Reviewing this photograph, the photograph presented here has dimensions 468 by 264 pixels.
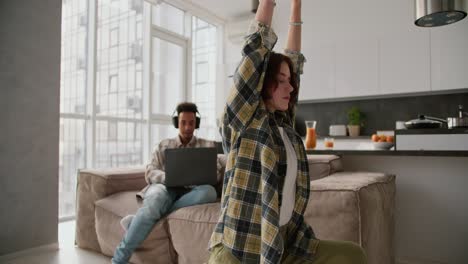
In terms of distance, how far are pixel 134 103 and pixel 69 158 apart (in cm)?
106

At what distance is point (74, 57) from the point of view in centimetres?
394

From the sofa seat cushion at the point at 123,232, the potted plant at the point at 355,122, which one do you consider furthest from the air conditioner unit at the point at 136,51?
the potted plant at the point at 355,122

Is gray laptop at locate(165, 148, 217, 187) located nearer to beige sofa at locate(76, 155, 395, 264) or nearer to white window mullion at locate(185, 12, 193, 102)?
beige sofa at locate(76, 155, 395, 264)

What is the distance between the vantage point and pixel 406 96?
15.3 feet

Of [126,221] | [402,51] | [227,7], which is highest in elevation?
[227,7]

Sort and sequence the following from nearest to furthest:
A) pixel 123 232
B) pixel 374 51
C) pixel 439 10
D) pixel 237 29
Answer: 1. pixel 123 232
2. pixel 439 10
3. pixel 374 51
4. pixel 237 29

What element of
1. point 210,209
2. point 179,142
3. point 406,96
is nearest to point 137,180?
point 179,142

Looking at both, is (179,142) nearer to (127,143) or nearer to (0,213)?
(0,213)

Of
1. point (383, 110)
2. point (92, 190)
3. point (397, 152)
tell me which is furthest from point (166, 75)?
point (397, 152)

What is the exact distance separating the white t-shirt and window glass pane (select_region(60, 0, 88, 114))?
10.9 feet

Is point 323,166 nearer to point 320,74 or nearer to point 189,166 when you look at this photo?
point 189,166

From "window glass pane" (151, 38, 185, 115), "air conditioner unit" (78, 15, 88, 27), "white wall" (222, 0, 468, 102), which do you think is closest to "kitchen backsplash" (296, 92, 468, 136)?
"white wall" (222, 0, 468, 102)

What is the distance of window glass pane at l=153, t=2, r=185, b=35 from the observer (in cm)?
483

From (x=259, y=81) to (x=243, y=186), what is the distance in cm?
30
